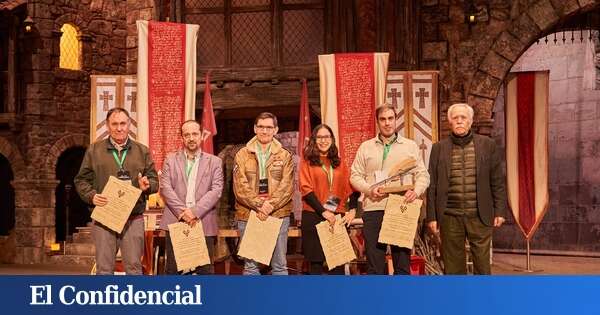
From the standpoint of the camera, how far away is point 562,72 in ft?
50.0

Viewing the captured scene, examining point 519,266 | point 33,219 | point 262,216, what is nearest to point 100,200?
point 262,216

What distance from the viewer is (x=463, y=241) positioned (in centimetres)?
588

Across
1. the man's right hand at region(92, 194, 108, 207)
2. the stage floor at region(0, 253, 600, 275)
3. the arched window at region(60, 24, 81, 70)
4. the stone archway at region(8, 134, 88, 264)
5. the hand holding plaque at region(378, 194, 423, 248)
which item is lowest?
the stage floor at region(0, 253, 600, 275)

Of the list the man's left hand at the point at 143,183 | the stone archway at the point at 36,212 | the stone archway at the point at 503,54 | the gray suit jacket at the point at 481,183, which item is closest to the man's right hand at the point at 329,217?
the gray suit jacket at the point at 481,183

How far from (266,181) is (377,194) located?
85 cm

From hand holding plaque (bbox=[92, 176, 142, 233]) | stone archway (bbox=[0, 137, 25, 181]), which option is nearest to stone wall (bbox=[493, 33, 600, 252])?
stone archway (bbox=[0, 137, 25, 181])

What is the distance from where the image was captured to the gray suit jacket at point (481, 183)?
5.80 m

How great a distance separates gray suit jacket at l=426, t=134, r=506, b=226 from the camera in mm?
5797

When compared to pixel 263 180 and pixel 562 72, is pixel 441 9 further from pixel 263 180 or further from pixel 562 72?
pixel 562 72

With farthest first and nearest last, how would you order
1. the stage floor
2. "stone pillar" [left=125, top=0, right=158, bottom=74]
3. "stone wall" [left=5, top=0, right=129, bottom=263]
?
"stone wall" [left=5, top=0, right=129, bottom=263], the stage floor, "stone pillar" [left=125, top=0, right=158, bottom=74]

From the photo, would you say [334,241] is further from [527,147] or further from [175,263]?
[527,147]

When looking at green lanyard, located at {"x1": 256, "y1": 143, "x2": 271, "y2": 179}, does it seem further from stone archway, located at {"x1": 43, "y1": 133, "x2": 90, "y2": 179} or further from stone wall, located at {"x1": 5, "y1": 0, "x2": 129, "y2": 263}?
stone archway, located at {"x1": 43, "y1": 133, "x2": 90, "y2": 179}

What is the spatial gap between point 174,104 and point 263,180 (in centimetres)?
244

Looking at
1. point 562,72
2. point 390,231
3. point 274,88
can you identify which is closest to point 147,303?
point 390,231
